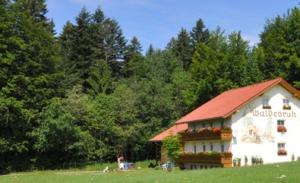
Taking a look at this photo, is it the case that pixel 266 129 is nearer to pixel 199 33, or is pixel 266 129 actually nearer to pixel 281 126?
pixel 281 126

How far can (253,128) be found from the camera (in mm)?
55656

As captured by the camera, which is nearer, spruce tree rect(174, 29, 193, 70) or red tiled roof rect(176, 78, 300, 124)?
red tiled roof rect(176, 78, 300, 124)

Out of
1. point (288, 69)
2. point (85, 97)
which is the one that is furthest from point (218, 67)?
point (85, 97)

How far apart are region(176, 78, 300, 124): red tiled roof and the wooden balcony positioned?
3610 millimetres

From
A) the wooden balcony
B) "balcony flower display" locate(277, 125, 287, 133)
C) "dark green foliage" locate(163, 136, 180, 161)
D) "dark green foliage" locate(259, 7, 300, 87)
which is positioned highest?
"dark green foliage" locate(259, 7, 300, 87)

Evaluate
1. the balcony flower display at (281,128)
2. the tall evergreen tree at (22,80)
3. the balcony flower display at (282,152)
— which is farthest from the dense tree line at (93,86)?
the balcony flower display at (282,152)

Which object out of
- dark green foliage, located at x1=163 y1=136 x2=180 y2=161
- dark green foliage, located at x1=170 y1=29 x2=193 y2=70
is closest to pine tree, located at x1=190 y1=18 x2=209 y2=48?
dark green foliage, located at x1=170 y1=29 x2=193 y2=70

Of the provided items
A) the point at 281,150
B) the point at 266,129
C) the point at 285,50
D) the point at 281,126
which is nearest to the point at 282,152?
the point at 281,150

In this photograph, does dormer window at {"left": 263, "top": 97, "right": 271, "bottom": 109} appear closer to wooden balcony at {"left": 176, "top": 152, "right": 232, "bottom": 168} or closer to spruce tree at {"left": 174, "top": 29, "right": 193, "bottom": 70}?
wooden balcony at {"left": 176, "top": 152, "right": 232, "bottom": 168}

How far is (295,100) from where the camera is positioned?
58.1m

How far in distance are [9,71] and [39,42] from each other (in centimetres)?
583

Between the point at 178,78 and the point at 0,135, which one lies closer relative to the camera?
the point at 0,135

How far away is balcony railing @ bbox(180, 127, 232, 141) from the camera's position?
177 ft

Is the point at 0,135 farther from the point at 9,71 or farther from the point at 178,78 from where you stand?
the point at 178,78
